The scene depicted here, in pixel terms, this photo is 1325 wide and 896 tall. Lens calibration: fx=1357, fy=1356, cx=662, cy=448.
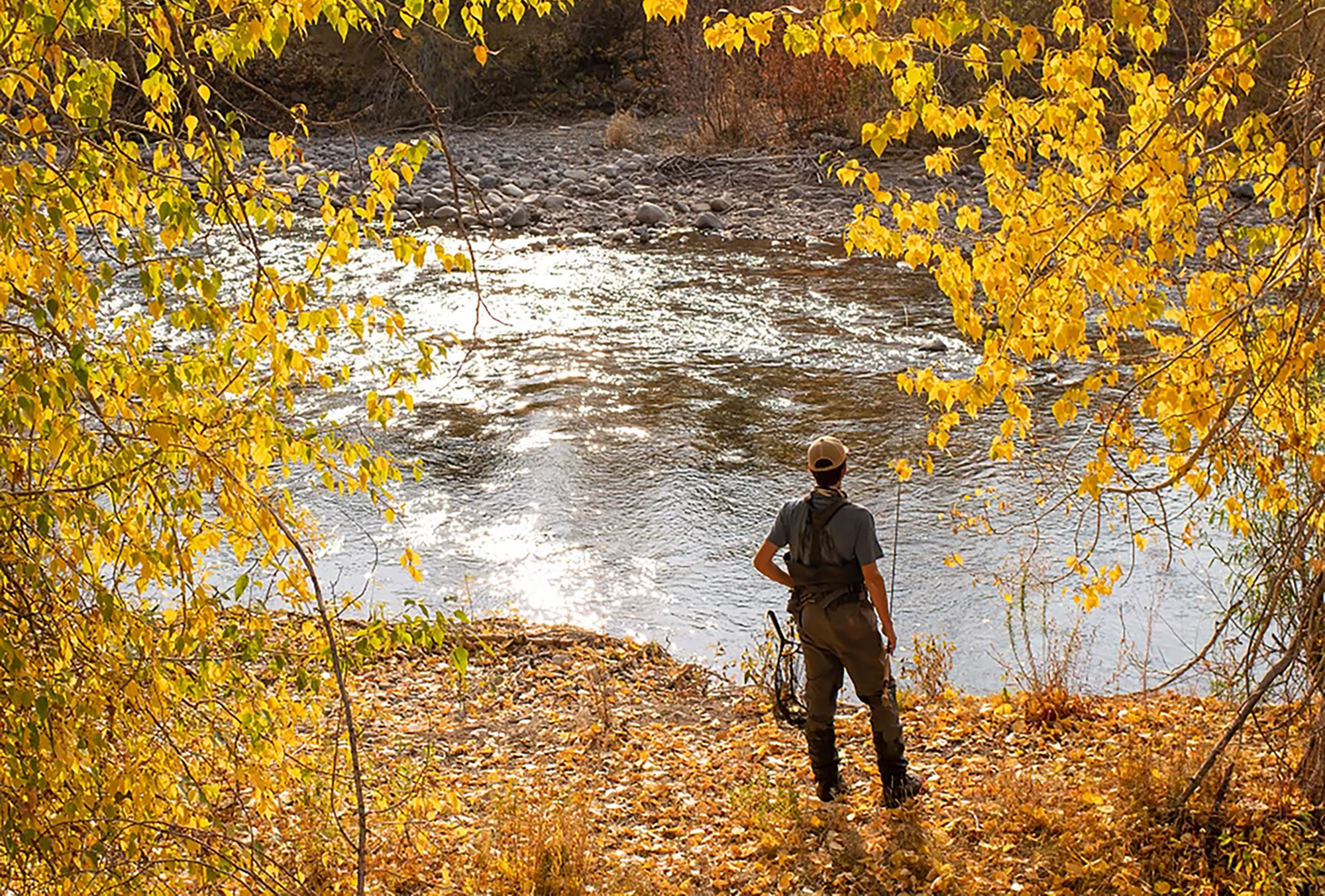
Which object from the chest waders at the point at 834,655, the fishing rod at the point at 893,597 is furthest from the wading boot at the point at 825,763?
the fishing rod at the point at 893,597

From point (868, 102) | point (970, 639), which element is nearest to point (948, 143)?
point (868, 102)

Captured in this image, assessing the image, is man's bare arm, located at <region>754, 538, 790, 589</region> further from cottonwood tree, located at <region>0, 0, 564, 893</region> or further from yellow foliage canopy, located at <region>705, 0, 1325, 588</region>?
cottonwood tree, located at <region>0, 0, 564, 893</region>

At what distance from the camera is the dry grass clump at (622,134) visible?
26.6 m

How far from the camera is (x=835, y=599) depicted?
5.71 metres

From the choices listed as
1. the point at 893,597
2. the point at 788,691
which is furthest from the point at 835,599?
the point at 893,597

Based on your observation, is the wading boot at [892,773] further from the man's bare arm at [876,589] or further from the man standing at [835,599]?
the man's bare arm at [876,589]

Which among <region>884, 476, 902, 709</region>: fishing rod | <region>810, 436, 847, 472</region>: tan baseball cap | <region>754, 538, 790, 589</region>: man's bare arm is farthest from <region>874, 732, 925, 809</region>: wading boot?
<region>810, 436, 847, 472</region>: tan baseball cap

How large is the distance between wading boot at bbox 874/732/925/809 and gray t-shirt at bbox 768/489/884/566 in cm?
85

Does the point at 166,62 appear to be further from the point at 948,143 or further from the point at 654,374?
the point at 948,143

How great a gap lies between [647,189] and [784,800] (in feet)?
60.3

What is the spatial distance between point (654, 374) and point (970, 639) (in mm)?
6570

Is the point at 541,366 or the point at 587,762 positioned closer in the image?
the point at 587,762

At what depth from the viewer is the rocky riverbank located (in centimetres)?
2100

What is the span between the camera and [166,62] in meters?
4.13
